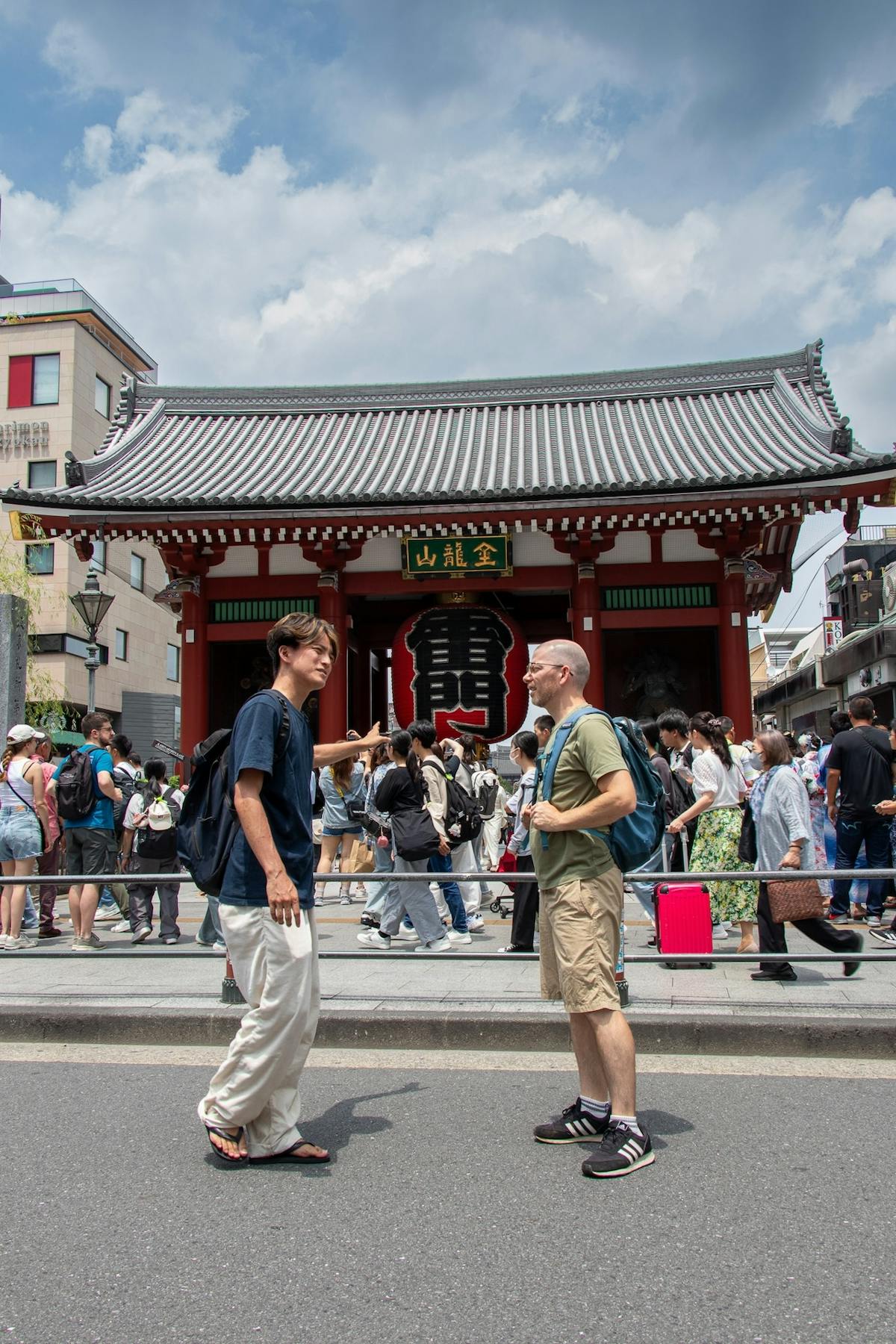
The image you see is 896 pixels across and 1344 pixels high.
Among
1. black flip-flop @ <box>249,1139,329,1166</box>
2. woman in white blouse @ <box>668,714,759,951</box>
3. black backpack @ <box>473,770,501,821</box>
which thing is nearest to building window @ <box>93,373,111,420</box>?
black backpack @ <box>473,770,501,821</box>

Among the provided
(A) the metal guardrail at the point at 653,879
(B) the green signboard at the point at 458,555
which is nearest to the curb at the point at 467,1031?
(A) the metal guardrail at the point at 653,879

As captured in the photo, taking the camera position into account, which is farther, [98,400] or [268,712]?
[98,400]

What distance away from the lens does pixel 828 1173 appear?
3.39m

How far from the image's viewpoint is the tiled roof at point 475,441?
A: 44.4 ft

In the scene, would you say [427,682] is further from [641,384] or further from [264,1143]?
[264,1143]

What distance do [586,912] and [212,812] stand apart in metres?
1.42

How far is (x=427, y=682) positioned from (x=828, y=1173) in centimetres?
1137

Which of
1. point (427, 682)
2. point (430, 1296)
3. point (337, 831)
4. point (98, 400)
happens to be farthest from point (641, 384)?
point (98, 400)

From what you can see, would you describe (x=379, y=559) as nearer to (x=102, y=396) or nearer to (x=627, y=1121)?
(x=627, y=1121)

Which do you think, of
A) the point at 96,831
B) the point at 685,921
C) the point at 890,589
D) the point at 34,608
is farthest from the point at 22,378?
the point at 685,921

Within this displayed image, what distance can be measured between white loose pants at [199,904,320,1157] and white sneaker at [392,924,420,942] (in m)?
4.82

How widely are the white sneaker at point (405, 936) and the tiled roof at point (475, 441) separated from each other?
6.18 metres

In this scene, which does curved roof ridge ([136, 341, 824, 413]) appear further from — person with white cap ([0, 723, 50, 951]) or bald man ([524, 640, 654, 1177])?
bald man ([524, 640, 654, 1177])

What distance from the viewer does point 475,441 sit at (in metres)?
17.3
